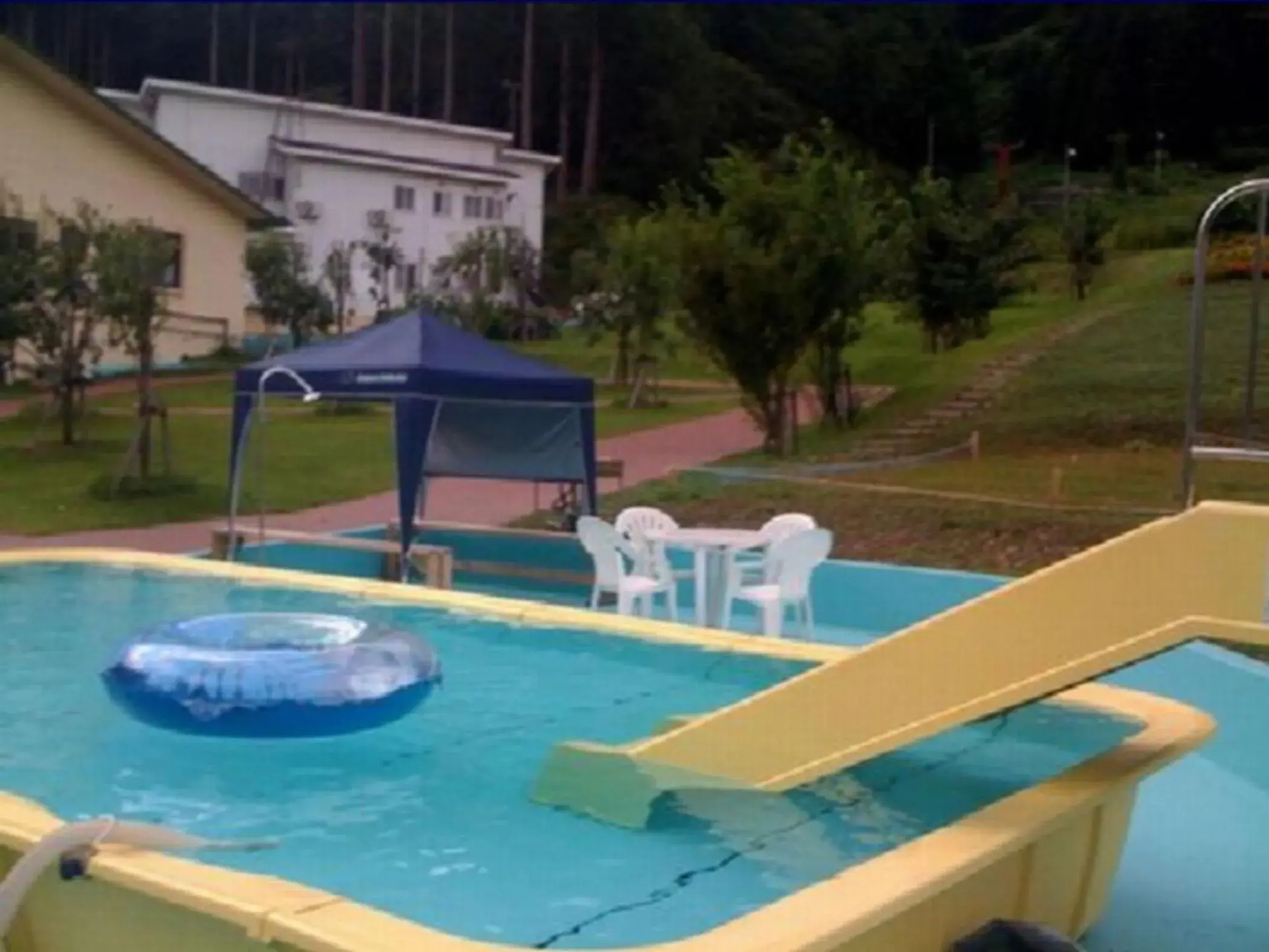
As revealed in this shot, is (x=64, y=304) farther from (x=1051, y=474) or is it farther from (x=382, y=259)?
(x=382, y=259)

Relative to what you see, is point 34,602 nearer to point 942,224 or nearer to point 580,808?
point 580,808

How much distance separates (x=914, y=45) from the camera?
1718 inches

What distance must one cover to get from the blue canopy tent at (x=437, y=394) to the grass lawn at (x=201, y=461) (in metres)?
2.92

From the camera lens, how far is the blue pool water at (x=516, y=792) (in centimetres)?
446

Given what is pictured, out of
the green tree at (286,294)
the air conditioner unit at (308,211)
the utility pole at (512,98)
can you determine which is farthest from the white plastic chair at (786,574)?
the utility pole at (512,98)

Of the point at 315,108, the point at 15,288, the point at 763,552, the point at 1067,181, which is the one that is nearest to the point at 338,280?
the point at 315,108

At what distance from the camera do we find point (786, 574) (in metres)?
8.67

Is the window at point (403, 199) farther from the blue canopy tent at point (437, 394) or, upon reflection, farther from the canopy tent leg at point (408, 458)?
the canopy tent leg at point (408, 458)

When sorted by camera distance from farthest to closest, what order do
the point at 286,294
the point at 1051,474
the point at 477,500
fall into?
the point at 286,294 < the point at 477,500 < the point at 1051,474

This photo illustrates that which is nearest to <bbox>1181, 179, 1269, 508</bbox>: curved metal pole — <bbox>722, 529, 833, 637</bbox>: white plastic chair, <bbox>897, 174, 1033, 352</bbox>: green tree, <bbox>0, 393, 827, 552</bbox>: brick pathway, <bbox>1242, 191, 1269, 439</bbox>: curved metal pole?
<bbox>1242, 191, 1269, 439</bbox>: curved metal pole

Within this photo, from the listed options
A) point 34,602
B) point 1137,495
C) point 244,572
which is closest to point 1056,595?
point 244,572

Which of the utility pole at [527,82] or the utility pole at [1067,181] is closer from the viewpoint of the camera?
the utility pole at [1067,181]

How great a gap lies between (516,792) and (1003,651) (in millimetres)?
1780

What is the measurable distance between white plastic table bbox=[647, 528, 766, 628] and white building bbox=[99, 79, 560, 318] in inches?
879
